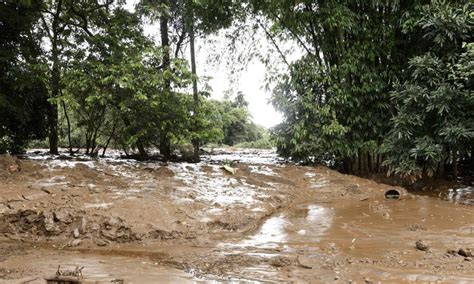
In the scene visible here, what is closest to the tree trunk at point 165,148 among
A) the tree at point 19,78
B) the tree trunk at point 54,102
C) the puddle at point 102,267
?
the tree trunk at point 54,102

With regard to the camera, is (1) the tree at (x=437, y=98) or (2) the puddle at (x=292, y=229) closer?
(2) the puddle at (x=292, y=229)

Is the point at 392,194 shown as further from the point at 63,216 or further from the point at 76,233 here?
the point at 63,216

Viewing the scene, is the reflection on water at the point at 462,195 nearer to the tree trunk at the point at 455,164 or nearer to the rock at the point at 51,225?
the tree trunk at the point at 455,164

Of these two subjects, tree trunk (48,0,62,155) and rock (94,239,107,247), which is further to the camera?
tree trunk (48,0,62,155)

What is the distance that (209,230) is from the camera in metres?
4.17

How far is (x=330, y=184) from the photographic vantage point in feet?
22.4

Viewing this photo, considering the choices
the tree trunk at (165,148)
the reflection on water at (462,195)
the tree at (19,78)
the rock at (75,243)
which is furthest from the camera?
the tree trunk at (165,148)

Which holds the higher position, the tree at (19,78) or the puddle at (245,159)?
the tree at (19,78)

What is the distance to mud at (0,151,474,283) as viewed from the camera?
291 cm

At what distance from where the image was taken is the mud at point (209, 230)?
9.56ft

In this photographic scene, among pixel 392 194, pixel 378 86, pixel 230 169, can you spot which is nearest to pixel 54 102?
pixel 230 169

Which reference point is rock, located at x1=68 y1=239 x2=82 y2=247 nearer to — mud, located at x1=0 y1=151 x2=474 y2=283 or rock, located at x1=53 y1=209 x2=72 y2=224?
mud, located at x1=0 y1=151 x2=474 y2=283

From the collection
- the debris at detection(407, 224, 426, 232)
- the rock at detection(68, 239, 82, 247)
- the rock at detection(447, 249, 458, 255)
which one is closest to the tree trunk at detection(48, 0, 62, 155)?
the rock at detection(68, 239, 82, 247)

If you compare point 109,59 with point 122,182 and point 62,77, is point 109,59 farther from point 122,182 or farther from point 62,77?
point 122,182
